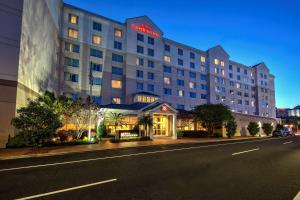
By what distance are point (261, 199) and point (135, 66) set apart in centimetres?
4668

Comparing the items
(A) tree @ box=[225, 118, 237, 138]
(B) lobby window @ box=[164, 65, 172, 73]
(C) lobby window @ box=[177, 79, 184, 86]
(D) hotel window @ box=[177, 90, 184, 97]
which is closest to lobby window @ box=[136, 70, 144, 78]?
(B) lobby window @ box=[164, 65, 172, 73]

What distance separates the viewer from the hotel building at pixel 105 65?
2075cm

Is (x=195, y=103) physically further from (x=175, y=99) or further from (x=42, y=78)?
(x=42, y=78)

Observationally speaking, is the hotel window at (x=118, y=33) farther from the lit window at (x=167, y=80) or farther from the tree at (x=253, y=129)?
the tree at (x=253, y=129)

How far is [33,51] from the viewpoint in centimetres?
2441

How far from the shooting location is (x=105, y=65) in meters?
47.3

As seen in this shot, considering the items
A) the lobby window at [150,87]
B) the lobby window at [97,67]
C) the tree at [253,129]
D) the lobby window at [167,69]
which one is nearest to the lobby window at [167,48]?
the lobby window at [167,69]

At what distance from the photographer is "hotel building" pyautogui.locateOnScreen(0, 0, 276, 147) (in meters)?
20.8

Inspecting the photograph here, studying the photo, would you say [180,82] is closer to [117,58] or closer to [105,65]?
[117,58]

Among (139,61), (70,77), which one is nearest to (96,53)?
(70,77)

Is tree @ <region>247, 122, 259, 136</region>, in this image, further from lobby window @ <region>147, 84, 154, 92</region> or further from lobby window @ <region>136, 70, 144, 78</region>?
lobby window @ <region>136, 70, 144, 78</region>

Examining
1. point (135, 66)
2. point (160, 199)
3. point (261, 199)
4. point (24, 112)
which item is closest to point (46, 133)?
point (24, 112)

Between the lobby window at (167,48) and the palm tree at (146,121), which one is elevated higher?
the lobby window at (167,48)

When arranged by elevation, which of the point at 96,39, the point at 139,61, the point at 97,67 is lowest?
the point at 97,67
